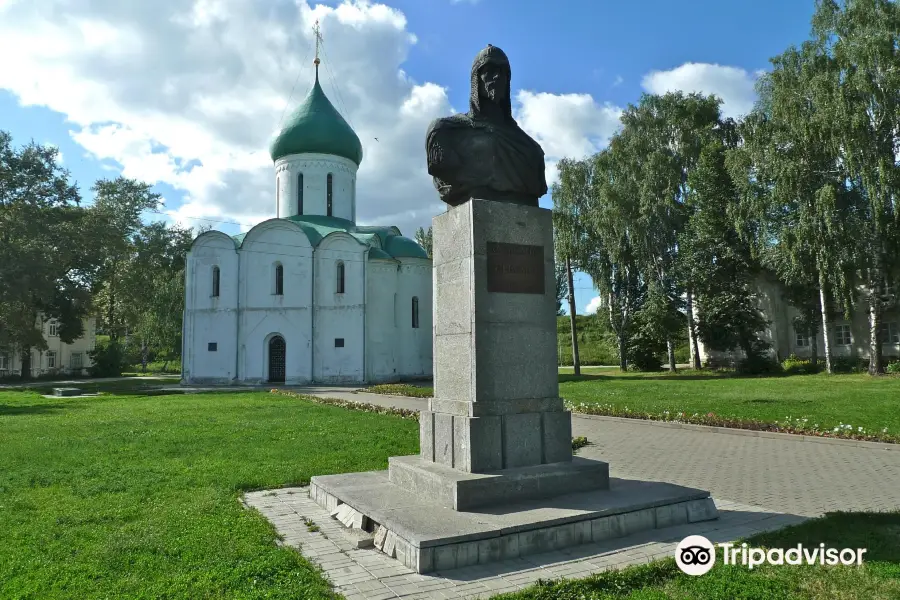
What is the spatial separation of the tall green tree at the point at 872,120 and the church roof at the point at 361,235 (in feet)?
63.8

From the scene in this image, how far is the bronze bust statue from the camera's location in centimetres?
653

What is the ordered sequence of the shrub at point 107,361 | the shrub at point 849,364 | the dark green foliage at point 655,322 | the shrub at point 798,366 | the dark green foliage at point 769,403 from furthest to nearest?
1. the shrub at point 107,361
2. the dark green foliage at point 655,322
3. the shrub at point 798,366
4. the shrub at point 849,364
5. the dark green foliage at point 769,403

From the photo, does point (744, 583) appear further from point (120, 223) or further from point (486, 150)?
point (120, 223)

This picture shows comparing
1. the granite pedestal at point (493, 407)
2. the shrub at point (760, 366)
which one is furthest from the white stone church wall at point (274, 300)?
the granite pedestal at point (493, 407)

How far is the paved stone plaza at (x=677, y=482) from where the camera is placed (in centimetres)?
434

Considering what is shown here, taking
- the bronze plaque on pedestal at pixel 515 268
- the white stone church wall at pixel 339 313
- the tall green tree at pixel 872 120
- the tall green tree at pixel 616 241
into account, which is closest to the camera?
the bronze plaque on pedestal at pixel 515 268

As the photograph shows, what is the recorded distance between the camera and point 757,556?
15.2 feet

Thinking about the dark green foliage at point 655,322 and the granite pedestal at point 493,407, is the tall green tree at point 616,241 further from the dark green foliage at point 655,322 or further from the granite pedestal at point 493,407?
the granite pedestal at point 493,407

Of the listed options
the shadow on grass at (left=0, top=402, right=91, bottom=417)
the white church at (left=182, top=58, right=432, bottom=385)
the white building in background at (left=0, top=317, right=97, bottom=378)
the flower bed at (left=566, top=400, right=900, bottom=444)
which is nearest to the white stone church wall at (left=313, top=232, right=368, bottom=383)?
the white church at (left=182, top=58, right=432, bottom=385)

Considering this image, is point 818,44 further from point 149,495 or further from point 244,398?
point 149,495

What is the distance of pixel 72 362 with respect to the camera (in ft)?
159

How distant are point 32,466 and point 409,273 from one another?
2517 centimetres

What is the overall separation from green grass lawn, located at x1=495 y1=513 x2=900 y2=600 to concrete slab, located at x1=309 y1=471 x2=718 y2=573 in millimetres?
666

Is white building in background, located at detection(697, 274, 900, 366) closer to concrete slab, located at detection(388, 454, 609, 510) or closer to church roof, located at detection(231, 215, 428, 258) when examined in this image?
church roof, located at detection(231, 215, 428, 258)
